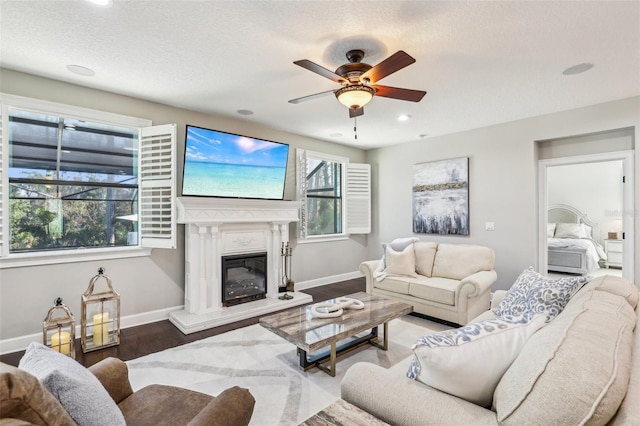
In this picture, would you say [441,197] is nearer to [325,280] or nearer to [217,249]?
[325,280]

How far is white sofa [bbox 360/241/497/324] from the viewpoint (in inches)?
134

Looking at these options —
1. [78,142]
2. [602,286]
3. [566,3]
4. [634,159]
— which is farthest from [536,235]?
[78,142]

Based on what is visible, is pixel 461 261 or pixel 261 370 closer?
pixel 261 370

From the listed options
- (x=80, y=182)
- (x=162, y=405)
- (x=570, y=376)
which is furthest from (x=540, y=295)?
(x=80, y=182)

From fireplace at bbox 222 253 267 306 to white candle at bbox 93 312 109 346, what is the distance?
1.31 meters

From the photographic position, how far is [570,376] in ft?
2.66

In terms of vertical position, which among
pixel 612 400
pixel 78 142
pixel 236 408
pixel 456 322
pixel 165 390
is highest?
pixel 78 142

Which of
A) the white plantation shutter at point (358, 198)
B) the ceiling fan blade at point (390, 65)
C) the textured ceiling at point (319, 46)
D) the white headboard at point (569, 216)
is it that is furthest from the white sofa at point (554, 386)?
the white headboard at point (569, 216)

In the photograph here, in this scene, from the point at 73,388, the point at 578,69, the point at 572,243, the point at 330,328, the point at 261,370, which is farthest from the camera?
the point at 572,243

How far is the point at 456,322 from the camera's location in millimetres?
3428

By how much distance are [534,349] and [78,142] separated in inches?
167

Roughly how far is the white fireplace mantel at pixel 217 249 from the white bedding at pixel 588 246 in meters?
5.51

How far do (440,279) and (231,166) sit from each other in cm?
315

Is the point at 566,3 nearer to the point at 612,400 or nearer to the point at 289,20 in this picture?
the point at 289,20
